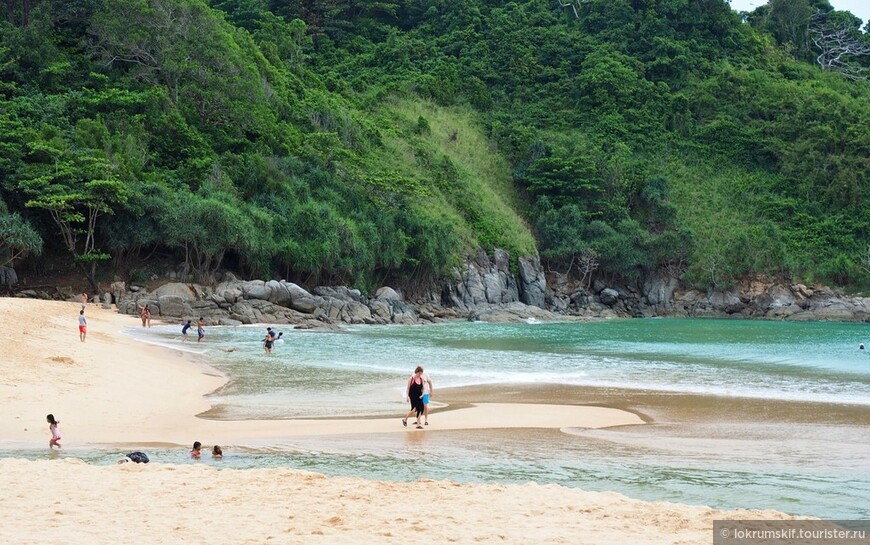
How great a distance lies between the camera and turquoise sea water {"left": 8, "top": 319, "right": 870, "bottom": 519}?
11.5 m

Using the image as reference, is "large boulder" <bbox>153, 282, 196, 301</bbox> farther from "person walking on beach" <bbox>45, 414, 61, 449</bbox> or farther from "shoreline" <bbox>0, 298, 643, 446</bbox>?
"person walking on beach" <bbox>45, 414, 61, 449</bbox>

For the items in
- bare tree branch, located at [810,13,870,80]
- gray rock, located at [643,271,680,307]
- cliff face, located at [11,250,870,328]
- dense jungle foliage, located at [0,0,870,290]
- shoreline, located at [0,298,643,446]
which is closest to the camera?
shoreline, located at [0,298,643,446]

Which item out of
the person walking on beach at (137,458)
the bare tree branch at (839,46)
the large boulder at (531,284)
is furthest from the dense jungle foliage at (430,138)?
the person walking on beach at (137,458)

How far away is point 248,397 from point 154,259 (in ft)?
115

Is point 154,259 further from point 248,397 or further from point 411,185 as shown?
point 248,397

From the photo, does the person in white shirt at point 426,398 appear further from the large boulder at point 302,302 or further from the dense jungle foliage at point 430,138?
the dense jungle foliage at point 430,138

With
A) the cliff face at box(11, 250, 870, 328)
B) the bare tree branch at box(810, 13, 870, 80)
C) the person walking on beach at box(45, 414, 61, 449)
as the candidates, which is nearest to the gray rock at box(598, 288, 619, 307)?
the cliff face at box(11, 250, 870, 328)

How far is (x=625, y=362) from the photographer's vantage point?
30547 millimetres

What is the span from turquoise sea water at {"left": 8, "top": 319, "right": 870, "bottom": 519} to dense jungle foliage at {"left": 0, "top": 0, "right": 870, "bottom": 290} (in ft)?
47.4

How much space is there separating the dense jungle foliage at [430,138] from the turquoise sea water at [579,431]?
47.4 feet

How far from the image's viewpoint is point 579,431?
618 inches

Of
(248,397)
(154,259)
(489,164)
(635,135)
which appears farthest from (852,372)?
(635,135)

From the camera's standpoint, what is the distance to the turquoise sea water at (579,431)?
37.8 ft

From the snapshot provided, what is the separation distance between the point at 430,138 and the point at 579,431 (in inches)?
2667
